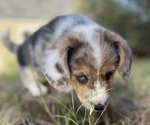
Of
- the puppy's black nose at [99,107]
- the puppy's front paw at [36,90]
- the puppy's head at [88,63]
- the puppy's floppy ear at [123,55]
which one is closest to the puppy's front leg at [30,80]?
the puppy's front paw at [36,90]

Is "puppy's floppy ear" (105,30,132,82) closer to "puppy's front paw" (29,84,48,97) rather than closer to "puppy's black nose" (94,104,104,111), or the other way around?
"puppy's black nose" (94,104,104,111)

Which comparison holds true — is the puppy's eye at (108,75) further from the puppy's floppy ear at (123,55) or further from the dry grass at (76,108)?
the dry grass at (76,108)

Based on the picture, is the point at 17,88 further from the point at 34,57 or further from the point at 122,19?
the point at 122,19

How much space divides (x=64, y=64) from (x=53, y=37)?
956mm

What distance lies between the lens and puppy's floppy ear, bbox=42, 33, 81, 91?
13.7 feet

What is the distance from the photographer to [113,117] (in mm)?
4848

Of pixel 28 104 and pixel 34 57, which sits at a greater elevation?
pixel 34 57

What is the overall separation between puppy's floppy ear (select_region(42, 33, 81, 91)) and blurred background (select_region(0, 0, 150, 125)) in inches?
24.7

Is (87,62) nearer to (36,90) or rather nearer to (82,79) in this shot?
(82,79)

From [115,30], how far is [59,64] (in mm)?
14674

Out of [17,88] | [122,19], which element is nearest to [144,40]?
[122,19]

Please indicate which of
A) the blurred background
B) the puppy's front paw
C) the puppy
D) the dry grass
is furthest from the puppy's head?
A: the puppy's front paw

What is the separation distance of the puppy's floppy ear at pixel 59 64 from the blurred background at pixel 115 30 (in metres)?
0.63

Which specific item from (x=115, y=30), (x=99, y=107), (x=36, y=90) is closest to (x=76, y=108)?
(x=36, y=90)
